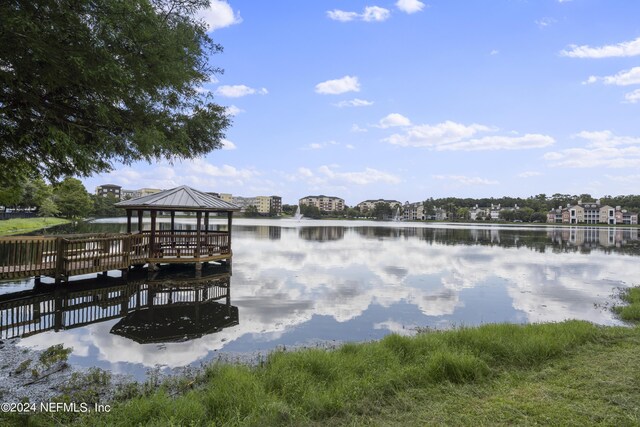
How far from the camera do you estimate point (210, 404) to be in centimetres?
425

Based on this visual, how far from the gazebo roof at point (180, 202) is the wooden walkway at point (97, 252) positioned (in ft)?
4.05

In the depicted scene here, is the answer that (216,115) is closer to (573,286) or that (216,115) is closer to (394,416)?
(394,416)

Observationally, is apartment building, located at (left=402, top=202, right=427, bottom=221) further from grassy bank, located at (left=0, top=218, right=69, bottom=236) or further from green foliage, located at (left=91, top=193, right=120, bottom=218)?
grassy bank, located at (left=0, top=218, right=69, bottom=236)

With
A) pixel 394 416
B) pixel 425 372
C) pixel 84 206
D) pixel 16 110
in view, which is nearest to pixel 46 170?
pixel 16 110

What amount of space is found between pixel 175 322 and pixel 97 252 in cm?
621

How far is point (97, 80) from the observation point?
3496mm

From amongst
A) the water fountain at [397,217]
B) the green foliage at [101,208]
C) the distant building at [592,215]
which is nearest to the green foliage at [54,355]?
the green foliage at [101,208]

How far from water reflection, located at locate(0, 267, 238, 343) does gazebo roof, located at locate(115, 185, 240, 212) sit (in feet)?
9.44

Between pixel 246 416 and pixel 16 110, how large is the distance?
3.96 m

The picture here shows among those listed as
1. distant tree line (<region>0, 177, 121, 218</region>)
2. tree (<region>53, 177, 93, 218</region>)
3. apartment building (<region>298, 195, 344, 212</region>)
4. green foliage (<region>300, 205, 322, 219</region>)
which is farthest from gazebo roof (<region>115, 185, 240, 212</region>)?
apartment building (<region>298, 195, 344, 212</region>)

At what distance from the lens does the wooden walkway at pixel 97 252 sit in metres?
11.2

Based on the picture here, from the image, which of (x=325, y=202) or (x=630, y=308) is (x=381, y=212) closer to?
(x=325, y=202)

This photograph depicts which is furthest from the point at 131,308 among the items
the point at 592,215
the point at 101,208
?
the point at 592,215

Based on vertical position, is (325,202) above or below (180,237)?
above
